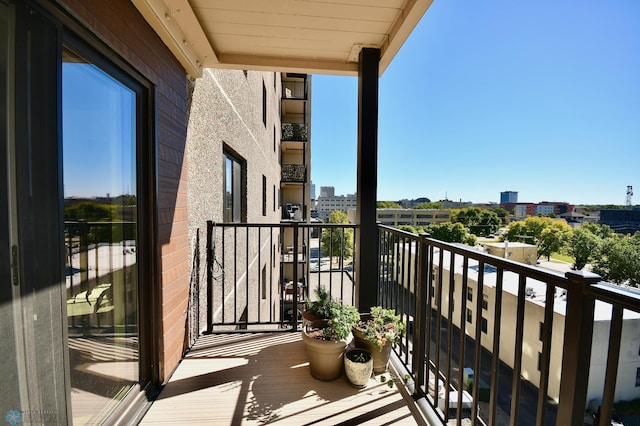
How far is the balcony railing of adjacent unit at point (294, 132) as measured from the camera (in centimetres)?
1134

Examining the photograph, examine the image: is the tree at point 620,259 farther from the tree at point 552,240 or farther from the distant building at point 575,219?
Answer: the distant building at point 575,219

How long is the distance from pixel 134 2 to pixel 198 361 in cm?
229

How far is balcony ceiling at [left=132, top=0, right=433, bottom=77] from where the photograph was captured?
1.73 metres

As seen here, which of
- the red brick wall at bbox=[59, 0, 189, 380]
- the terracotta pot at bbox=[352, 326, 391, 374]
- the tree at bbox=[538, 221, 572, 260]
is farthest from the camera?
the tree at bbox=[538, 221, 572, 260]

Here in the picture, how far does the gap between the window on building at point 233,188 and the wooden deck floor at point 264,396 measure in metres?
1.73

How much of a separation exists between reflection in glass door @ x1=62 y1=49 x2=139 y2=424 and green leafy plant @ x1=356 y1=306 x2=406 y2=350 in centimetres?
144

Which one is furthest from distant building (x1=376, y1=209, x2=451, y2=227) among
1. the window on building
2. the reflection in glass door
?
the reflection in glass door

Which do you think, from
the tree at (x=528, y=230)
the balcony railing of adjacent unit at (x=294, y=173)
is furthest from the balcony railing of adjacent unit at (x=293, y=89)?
the tree at (x=528, y=230)

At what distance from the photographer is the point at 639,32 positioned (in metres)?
18.1

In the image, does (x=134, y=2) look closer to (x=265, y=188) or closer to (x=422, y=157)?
(x=265, y=188)

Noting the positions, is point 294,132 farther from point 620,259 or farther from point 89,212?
point 620,259

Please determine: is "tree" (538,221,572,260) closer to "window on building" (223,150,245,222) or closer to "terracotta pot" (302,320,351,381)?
"window on building" (223,150,245,222)

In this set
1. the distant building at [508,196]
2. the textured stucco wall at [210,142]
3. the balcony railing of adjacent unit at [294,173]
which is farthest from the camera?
the distant building at [508,196]

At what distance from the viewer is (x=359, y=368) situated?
1.84 metres
